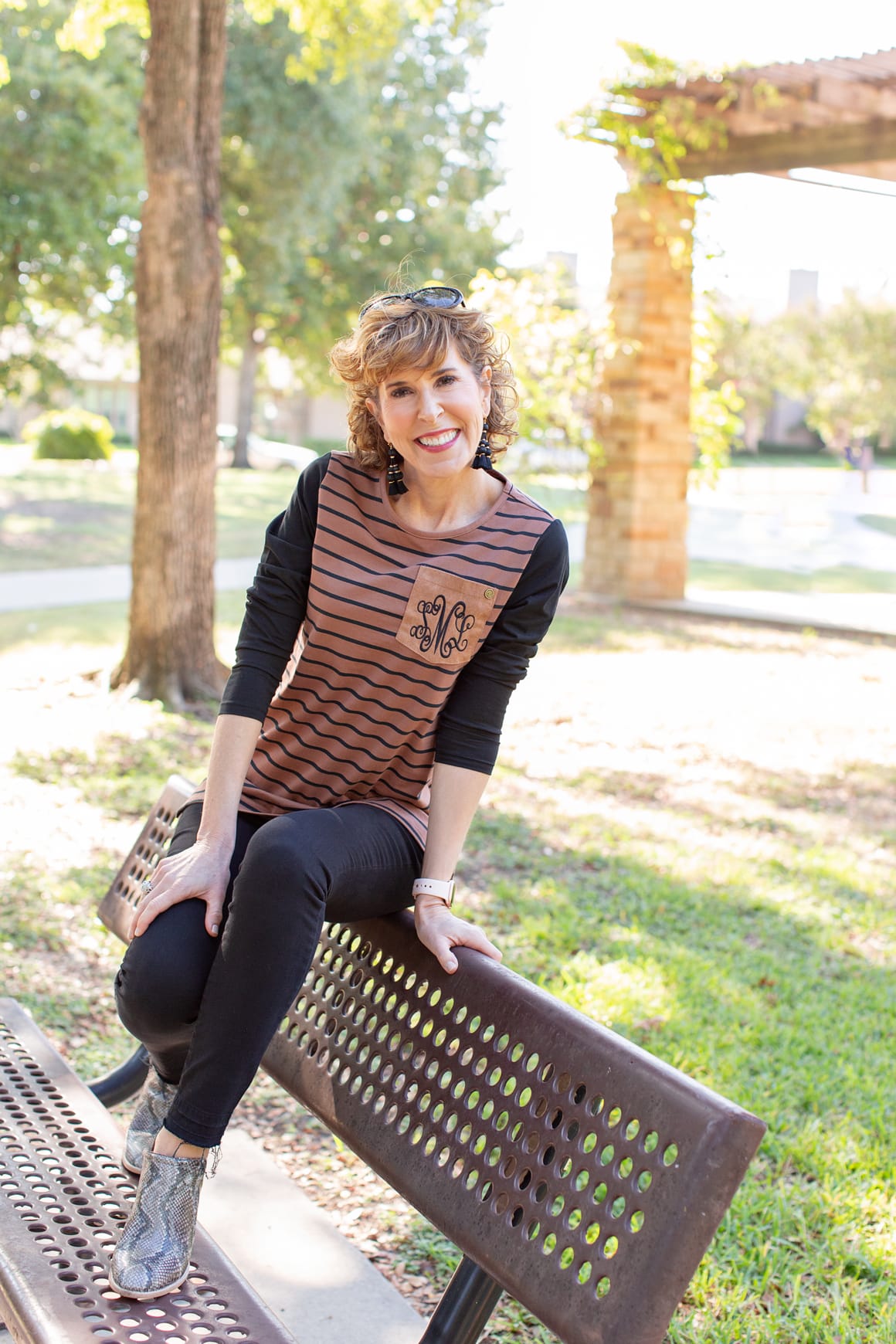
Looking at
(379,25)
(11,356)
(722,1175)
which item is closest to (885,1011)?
(722,1175)

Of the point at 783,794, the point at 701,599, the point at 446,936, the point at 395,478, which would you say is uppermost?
the point at 395,478

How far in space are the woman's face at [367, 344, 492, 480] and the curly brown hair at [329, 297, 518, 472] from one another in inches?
0.8

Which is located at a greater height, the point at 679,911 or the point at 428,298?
the point at 428,298

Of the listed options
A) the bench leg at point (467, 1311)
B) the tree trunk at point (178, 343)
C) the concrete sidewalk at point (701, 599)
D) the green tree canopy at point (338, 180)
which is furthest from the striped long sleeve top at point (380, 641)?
the green tree canopy at point (338, 180)

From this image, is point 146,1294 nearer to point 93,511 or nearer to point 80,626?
point 80,626

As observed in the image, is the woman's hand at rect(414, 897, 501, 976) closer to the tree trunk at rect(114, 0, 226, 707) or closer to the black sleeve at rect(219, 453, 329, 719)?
the black sleeve at rect(219, 453, 329, 719)

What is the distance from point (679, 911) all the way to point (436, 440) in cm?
291

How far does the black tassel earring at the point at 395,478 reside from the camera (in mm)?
2490

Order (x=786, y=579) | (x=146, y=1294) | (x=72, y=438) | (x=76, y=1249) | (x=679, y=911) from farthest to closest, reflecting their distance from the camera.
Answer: (x=72, y=438) → (x=786, y=579) → (x=679, y=911) → (x=76, y=1249) → (x=146, y=1294)

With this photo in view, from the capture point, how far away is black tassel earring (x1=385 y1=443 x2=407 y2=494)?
2490 mm

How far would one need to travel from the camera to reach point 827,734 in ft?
26.4

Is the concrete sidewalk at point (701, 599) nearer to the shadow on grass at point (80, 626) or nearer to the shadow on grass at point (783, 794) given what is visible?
the shadow on grass at point (80, 626)

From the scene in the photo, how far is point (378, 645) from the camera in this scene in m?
2.40

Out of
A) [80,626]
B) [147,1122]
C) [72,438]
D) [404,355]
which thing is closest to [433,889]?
[147,1122]
